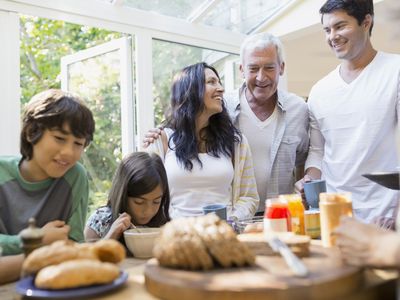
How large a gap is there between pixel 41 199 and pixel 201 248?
72 cm

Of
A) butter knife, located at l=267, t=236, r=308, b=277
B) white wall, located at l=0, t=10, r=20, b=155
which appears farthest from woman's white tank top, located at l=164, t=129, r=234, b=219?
white wall, located at l=0, t=10, r=20, b=155

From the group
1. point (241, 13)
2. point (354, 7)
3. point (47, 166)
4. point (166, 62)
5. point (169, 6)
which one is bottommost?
point (47, 166)

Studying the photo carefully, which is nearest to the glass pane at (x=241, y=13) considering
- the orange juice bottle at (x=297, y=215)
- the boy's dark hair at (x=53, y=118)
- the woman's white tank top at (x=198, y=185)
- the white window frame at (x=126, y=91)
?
the white window frame at (x=126, y=91)

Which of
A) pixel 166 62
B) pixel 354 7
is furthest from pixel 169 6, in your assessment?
pixel 354 7

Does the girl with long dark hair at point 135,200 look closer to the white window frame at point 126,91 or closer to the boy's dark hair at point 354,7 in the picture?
the boy's dark hair at point 354,7

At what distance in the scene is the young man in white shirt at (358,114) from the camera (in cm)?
193

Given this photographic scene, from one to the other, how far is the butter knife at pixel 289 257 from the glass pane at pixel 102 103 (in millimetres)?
3119

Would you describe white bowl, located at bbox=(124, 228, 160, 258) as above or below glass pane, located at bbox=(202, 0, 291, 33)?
below

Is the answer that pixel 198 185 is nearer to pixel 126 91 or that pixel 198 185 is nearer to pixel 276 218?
pixel 276 218

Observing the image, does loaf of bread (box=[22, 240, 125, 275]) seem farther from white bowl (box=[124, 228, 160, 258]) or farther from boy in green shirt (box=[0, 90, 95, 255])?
boy in green shirt (box=[0, 90, 95, 255])

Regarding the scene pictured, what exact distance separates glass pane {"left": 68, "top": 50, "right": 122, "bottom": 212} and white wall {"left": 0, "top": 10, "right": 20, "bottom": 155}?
3.14ft

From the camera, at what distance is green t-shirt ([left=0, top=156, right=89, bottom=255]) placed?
1324 millimetres

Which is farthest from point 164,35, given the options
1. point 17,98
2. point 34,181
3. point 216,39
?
point 34,181

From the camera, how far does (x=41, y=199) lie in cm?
139
